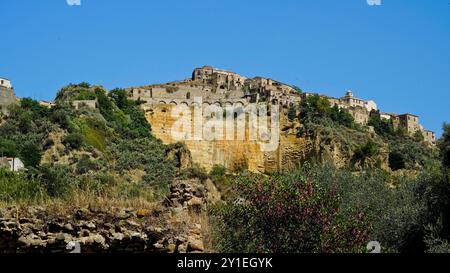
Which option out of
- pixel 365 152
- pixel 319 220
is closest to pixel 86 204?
pixel 319 220

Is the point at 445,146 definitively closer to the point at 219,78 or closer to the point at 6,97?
the point at 6,97

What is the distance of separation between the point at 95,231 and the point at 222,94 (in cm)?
6438

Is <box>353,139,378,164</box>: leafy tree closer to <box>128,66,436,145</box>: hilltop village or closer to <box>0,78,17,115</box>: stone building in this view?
<box>128,66,436,145</box>: hilltop village

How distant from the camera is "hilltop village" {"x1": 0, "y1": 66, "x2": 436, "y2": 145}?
7181 cm

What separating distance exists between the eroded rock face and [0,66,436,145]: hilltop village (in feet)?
155

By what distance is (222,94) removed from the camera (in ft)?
251

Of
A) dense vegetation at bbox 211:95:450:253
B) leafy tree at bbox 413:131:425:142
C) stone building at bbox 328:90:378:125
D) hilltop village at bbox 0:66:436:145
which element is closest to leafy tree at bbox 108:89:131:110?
hilltop village at bbox 0:66:436:145

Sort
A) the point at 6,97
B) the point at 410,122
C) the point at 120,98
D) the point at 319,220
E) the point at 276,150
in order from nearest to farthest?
the point at 319,220, the point at 6,97, the point at 276,150, the point at 120,98, the point at 410,122

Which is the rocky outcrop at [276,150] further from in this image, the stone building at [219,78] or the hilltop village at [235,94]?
the stone building at [219,78]

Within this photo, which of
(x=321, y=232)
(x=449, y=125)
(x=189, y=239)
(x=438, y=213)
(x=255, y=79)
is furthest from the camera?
(x=255, y=79)
